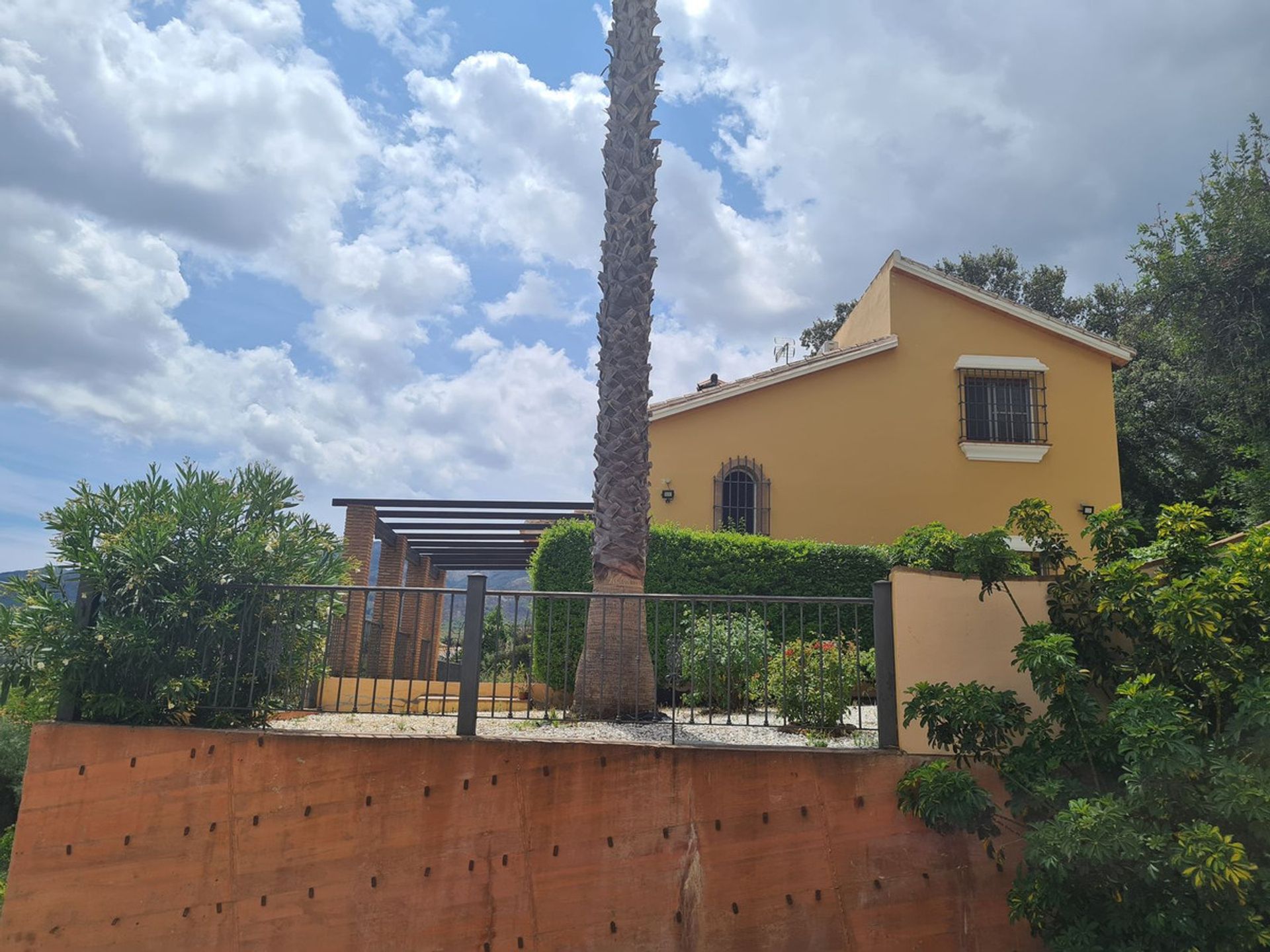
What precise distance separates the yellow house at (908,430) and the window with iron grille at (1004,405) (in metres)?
0.02

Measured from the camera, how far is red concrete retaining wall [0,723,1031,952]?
5.75 metres

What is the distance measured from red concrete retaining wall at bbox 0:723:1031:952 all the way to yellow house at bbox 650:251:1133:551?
28.8ft

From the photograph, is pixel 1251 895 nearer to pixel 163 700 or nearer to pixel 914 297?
pixel 163 700

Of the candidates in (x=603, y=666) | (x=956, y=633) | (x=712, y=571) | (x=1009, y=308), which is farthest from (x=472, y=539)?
(x=956, y=633)

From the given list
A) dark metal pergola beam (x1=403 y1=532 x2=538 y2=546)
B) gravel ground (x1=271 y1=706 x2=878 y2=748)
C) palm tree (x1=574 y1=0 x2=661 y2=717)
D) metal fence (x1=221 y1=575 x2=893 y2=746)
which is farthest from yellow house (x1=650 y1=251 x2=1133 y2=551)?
gravel ground (x1=271 y1=706 x2=878 y2=748)

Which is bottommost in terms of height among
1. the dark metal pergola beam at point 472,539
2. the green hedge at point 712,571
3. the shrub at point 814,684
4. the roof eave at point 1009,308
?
the shrub at point 814,684

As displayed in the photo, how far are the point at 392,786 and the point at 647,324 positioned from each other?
173 inches

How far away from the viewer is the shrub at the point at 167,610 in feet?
21.1

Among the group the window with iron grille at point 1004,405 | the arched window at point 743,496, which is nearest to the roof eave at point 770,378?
the arched window at point 743,496

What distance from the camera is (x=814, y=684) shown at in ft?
24.2

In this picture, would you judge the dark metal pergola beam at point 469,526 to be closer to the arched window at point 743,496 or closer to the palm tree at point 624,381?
the arched window at point 743,496

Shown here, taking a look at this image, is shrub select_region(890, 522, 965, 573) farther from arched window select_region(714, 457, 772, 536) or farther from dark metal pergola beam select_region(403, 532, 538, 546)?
dark metal pergola beam select_region(403, 532, 538, 546)

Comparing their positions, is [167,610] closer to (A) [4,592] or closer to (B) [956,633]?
(A) [4,592]

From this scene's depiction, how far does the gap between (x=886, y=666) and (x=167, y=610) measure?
5.12m
